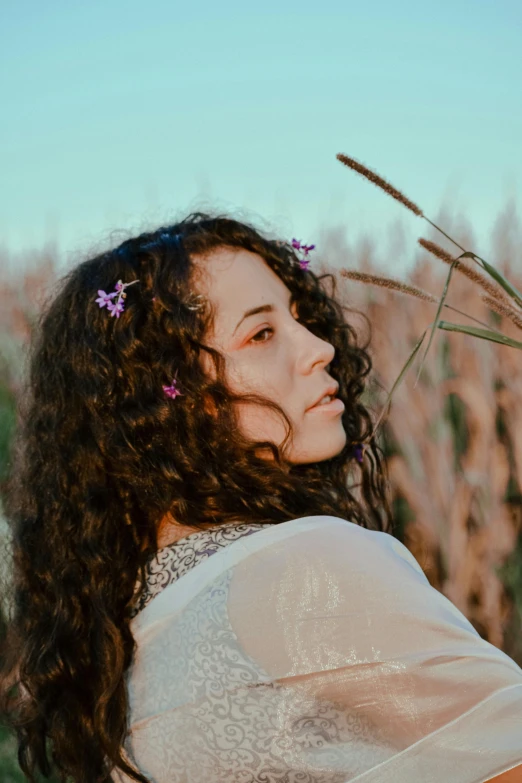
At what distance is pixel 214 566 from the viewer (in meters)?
1.18

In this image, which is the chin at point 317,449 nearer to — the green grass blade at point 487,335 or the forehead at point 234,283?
the forehead at point 234,283

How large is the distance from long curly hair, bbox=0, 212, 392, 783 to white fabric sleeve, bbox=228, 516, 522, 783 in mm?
267

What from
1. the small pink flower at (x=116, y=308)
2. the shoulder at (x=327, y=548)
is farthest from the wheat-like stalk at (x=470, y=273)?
the small pink flower at (x=116, y=308)

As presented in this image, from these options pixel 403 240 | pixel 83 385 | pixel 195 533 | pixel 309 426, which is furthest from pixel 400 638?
pixel 403 240

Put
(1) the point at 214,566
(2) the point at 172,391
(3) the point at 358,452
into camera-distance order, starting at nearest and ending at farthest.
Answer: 1. (1) the point at 214,566
2. (2) the point at 172,391
3. (3) the point at 358,452

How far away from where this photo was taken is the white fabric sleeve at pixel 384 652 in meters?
1.01

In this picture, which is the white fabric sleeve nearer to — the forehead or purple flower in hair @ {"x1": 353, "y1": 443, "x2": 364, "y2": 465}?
the forehead

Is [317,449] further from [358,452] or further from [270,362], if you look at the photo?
[358,452]

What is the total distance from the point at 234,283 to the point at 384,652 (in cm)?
77

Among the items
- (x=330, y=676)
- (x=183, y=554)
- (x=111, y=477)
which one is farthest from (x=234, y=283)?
(x=330, y=676)

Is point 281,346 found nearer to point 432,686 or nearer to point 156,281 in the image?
point 156,281

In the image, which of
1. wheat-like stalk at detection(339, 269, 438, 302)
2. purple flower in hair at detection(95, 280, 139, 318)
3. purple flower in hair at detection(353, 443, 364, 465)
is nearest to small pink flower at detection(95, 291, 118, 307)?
purple flower in hair at detection(95, 280, 139, 318)

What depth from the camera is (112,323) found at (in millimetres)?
1591

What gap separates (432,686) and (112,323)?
0.86 meters
